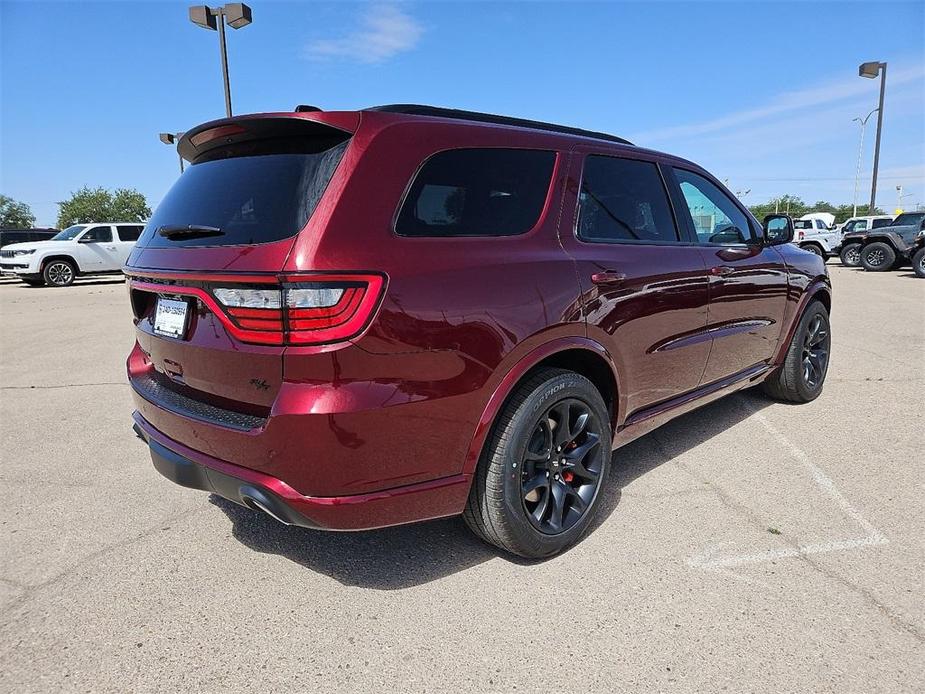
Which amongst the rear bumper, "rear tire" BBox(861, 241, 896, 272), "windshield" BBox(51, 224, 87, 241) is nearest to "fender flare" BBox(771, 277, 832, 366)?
the rear bumper

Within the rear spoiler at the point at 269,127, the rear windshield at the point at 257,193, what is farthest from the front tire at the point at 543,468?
the rear spoiler at the point at 269,127

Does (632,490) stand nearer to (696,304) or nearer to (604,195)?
(696,304)

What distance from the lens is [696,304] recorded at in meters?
3.40

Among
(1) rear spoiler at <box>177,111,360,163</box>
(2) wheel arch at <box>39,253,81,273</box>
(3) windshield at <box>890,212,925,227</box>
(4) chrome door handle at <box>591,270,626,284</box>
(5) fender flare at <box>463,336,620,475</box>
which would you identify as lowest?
(5) fender flare at <box>463,336,620,475</box>

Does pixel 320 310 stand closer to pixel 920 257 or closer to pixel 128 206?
pixel 920 257

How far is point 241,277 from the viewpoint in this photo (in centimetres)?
200

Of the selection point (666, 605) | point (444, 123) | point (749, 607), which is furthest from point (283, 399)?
point (749, 607)

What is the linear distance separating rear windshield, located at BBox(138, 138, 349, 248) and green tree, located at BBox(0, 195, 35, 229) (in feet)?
296

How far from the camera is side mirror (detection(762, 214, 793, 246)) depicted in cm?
427

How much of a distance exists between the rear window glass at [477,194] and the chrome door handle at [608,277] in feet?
1.29

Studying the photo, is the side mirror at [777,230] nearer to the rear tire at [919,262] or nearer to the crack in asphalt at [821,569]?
the crack in asphalt at [821,569]

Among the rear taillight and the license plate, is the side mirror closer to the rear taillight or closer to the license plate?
the rear taillight

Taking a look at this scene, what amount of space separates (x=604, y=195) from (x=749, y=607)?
1918mm

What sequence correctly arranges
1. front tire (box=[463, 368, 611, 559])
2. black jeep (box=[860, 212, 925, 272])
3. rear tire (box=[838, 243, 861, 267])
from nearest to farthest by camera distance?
front tire (box=[463, 368, 611, 559]) → black jeep (box=[860, 212, 925, 272]) → rear tire (box=[838, 243, 861, 267])
